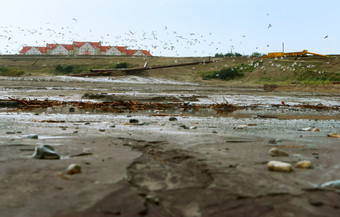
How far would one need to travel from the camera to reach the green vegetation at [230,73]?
38469 millimetres

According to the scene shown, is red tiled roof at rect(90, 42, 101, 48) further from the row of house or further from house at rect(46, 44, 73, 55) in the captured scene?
house at rect(46, 44, 73, 55)

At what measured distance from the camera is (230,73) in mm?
38812

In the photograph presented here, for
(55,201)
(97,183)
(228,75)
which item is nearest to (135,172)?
(97,183)

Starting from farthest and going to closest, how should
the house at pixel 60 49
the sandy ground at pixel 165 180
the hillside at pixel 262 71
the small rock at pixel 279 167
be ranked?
the house at pixel 60 49 → the hillside at pixel 262 71 → the small rock at pixel 279 167 → the sandy ground at pixel 165 180

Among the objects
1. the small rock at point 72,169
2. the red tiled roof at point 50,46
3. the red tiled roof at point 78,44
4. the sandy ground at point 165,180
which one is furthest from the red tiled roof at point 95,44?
the small rock at point 72,169

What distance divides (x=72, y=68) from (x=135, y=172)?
51176mm

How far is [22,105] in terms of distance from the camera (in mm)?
10094

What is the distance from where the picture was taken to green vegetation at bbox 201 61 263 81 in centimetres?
3847

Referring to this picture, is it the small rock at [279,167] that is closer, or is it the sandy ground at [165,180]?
the sandy ground at [165,180]

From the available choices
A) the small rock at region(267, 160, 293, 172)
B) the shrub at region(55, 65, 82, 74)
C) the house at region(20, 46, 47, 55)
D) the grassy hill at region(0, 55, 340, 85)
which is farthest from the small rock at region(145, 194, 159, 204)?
the house at region(20, 46, 47, 55)

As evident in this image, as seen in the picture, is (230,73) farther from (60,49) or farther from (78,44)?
(78,44)

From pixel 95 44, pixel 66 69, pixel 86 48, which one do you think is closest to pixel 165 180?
pixel 66 69

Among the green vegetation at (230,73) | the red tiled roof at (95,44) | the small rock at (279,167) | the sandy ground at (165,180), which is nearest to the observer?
the sandy ground at (165,180)

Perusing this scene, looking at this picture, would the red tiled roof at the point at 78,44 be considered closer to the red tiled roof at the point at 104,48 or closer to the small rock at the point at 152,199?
the red tiled roof at the point at 104,48
